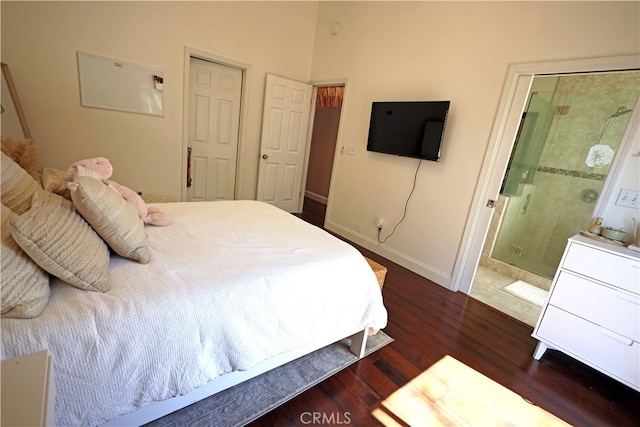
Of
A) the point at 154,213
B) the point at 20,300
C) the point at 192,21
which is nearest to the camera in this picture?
the point at 20,300

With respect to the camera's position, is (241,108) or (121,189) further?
(241,108)

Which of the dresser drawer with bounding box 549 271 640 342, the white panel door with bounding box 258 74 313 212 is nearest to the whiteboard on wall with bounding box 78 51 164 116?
the white panel door with bounding box 258 74 313 212

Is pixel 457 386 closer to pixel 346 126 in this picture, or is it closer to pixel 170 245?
pixel 170 245

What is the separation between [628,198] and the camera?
1876 millimetres

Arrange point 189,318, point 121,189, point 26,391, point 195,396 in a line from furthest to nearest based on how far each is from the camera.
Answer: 1. point 121,189
2. point 195,396
3. point 189,318
4. point 26,391

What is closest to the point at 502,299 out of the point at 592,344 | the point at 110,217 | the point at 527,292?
the point at 527,292

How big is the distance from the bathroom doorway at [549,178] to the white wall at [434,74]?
0.69 m

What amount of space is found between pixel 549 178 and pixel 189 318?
3.97m

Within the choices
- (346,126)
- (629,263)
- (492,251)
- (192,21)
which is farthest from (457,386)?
(192,21)

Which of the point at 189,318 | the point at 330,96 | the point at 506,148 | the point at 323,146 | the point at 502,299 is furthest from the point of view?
the point at 323,146

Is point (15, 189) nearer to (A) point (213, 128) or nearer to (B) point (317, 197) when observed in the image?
(A) point (213, 128)

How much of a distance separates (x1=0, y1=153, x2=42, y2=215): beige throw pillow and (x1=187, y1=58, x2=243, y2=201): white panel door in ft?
8.44

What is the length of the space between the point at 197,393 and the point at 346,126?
3257 mm

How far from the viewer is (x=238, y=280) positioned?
1201 mm
